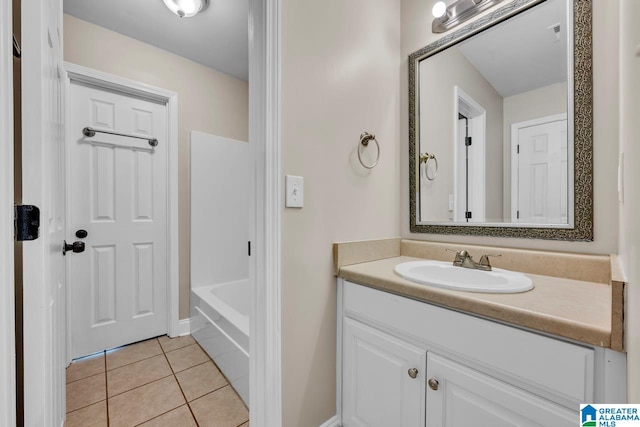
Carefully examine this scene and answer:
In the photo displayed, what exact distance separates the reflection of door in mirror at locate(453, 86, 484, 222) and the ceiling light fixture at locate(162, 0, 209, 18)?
1688 mm

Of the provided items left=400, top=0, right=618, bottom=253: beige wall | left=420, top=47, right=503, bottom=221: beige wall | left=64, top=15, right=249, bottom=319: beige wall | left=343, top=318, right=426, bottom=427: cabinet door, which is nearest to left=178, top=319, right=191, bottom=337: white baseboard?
left=64, top=15, right=249, bottom=319: beige wall

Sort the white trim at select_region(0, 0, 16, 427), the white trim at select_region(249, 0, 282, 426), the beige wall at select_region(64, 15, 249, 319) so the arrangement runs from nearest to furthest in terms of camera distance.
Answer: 1. the white trim at select_region(0, 0, 16, 427)
2. the white trim at select_region(249, 0, 282, 426)
3. the beige wall at select_region(64, 15, 249, 319)

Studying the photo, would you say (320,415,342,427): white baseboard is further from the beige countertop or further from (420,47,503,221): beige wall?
(420,47,503,221): beige wall

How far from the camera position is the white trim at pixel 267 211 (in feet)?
3.28

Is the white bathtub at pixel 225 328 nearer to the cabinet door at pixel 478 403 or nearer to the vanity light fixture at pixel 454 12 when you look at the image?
the cabinet door at pixel 478 403

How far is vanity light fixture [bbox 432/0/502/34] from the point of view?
1268 mm

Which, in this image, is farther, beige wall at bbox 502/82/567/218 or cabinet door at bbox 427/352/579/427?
beige wall at bbox 502/82/567/218

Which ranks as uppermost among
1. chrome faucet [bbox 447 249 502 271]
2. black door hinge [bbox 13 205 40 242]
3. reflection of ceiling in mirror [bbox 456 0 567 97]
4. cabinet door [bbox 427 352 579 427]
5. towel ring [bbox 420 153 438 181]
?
reflection of ceiling in mirror [bbox 456 0 567 97]

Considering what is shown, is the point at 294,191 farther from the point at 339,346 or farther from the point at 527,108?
the point at 527,108

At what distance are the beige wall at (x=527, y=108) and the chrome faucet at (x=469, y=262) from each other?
0.25 m

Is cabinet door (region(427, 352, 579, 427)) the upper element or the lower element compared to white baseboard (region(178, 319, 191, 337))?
upper

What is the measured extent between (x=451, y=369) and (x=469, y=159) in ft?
3.29

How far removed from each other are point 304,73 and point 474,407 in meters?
1.33

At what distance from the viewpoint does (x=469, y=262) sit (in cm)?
118
